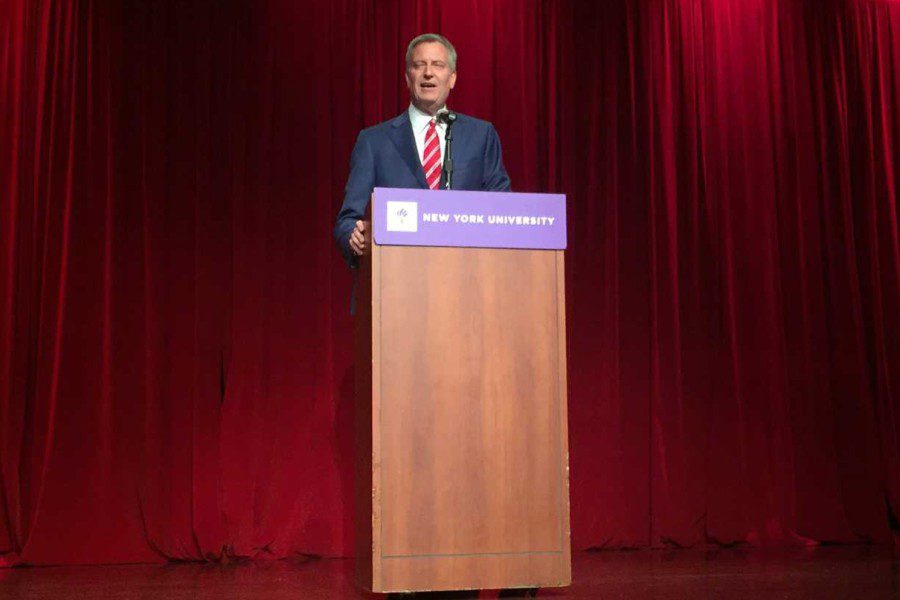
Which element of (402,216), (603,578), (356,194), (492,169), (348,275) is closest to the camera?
(402,216)

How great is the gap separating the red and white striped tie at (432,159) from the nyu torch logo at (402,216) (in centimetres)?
49

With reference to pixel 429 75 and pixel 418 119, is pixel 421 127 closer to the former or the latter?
pixel 418 119

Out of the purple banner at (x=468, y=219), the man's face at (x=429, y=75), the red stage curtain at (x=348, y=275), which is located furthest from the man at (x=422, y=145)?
the red stage curtain at (x=348, y=275)

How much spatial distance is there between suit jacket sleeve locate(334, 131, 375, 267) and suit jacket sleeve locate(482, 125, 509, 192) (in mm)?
333

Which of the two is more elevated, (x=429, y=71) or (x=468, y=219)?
(x=429, y=71)

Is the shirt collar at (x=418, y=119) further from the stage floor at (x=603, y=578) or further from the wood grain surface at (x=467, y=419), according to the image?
the stage floor at (x=603, y=578)

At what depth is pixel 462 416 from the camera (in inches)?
98.8

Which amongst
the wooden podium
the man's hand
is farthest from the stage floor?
the man's hand

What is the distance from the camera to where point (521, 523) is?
2504 mm

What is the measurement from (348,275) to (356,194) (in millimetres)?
1699

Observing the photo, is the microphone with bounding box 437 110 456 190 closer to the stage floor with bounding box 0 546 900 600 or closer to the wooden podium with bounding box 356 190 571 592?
the wooden podium with bounding box 356 190 571 592

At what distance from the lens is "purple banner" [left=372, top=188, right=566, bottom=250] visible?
2455mm

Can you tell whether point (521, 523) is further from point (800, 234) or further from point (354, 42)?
point (800, 234)

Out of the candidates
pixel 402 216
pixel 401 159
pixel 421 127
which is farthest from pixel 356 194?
pixel 402 216
